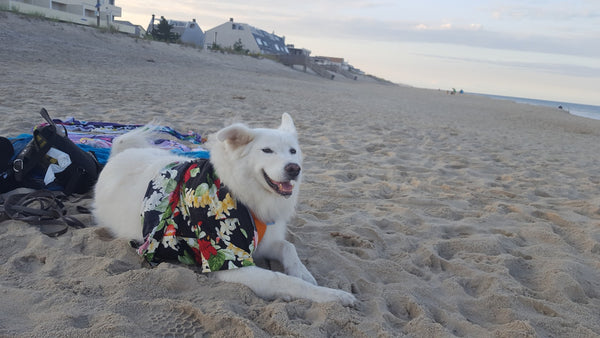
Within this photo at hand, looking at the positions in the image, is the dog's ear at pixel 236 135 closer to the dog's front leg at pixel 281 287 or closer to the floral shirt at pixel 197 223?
the floral shirt at pixel 197 223

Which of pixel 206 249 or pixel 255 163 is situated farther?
pixel 255 163

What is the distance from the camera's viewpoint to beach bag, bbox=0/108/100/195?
144 inches

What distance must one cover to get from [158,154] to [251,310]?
1.87 metres

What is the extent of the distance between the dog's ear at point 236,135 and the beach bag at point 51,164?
1.87m

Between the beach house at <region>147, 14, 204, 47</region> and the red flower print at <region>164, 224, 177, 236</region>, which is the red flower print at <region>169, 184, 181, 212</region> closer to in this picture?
the red flower print at <region>164, 224, 177, 236</region>

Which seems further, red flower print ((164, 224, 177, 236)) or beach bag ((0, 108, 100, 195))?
beach bag ((0, 108, 100, 195))

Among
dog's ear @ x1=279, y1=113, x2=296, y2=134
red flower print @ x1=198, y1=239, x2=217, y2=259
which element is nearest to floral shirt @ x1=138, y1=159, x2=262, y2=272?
red flower print @ x1=198, y1=239, x2=217, y2=259

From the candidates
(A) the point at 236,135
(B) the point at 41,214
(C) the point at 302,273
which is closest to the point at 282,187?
(A) the point at 236,135

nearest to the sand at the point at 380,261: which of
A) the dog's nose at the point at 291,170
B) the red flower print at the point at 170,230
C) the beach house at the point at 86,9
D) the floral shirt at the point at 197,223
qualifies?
the floral shirt at the point at 197,223

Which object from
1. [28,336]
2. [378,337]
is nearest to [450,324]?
[378,337]

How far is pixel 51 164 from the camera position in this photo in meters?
3.77

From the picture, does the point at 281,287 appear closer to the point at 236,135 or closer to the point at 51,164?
the point at 236,135

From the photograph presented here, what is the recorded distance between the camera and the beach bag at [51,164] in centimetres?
365

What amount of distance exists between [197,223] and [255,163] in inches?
21.8
